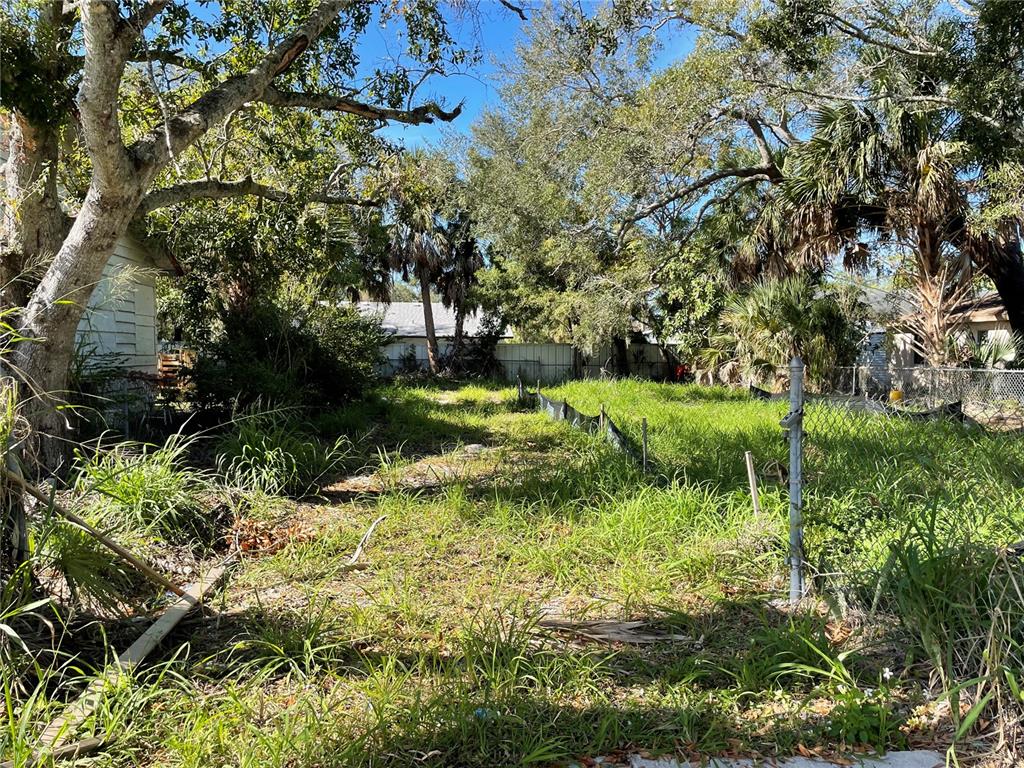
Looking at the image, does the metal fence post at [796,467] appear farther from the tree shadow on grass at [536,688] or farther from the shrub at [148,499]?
the shrub at [148,499]

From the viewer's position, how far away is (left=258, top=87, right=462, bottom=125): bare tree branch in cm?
601

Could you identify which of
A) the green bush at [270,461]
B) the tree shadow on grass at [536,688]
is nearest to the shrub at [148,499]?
the green bush at [270,461]

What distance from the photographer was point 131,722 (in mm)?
2256

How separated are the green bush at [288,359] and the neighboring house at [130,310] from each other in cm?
125

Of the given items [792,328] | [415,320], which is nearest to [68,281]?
[792,328]

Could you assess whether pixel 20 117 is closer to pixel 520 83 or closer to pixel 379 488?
pixel 379 488

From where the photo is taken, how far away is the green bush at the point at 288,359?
8125 mm

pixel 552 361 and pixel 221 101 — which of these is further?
pixel 552 361

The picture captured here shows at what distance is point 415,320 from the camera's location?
31.2 m

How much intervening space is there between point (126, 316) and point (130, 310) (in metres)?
0.18

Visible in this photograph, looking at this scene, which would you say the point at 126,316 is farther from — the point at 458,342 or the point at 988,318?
the point at 988,318

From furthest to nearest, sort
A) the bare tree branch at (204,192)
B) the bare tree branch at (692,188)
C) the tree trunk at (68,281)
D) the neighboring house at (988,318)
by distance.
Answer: the neighboring house at (988,318)
the bare tree branch at (692,188)
the bare tree branch at (204,192)
the tree trunk at (68,281)

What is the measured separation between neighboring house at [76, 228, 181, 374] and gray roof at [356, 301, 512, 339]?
14155mm

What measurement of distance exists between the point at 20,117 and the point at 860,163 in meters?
12.3
